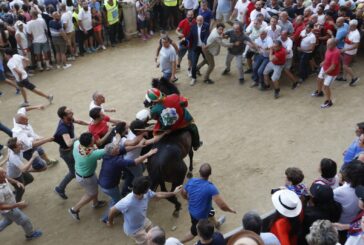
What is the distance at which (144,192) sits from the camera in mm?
5078

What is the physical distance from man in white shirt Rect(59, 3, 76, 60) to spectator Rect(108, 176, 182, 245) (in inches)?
313

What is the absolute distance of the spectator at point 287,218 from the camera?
4316 millimetres

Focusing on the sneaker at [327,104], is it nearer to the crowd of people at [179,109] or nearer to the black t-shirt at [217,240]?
the crowd of people at [179,109]

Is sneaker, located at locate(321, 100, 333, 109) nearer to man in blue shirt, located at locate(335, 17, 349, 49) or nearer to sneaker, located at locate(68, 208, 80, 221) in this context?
man in blue shirt, located at locate(335, 17, 349, 49)

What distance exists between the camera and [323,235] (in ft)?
12.8

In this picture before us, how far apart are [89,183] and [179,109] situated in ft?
5.89

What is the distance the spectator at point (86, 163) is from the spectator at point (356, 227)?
3.21 m

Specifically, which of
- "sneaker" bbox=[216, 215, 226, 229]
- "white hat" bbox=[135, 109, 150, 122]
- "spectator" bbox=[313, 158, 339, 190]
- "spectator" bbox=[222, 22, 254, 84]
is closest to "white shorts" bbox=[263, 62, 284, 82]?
"spectator" bbox=[222, 22, 254, 84]

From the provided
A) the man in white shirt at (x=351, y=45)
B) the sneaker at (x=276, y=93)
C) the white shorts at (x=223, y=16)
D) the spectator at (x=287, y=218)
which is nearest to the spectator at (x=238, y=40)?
the sneaker at (x=276, y=93)

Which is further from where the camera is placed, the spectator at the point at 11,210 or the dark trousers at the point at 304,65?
the dark trousers at the point at 304,65

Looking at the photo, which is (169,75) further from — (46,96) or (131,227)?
(131,227)

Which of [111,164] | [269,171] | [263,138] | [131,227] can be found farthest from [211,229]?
[263,138]

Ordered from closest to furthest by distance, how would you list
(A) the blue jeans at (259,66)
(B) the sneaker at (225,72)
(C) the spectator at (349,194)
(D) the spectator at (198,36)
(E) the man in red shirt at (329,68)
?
(C) the spectator at (349,194) < (E) the man in red shirt at (329,68) < (A) the blue jeans at (259,66) < (D) the spectator at (198,36) < (B) the sneaker at (225,72)

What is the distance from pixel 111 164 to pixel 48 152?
3.07 metres
